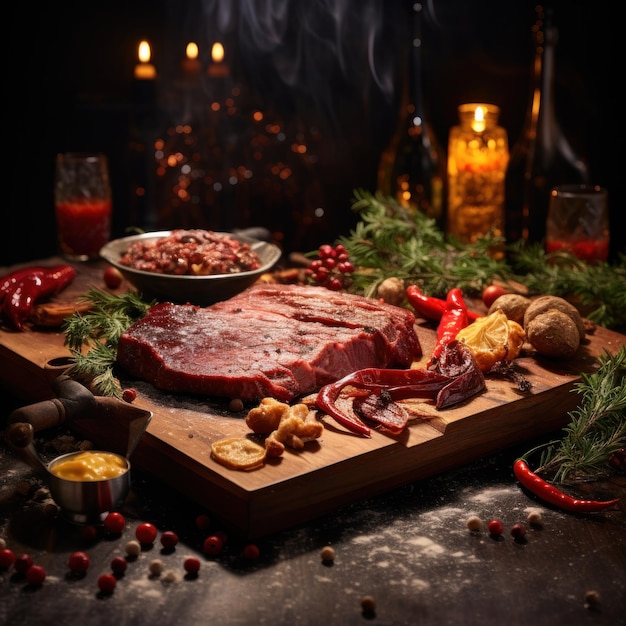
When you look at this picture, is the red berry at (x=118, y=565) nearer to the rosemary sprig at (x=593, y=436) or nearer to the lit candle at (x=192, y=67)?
the rosemary sprig at (x=593, y=436)

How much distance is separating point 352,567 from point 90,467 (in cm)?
79

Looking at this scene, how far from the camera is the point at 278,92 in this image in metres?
6.29

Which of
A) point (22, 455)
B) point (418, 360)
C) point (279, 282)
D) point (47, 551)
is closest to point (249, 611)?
point (47, 551)

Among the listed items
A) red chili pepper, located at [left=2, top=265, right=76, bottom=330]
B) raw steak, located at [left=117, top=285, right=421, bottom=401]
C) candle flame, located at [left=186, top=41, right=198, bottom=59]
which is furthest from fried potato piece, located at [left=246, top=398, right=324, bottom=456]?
candle flame, located at [left=186, top=41, right=198, bottom=59]

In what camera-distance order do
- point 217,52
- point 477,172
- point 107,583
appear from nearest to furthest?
point 107,583, point 477,172, point 217,52

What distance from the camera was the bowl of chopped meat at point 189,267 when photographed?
4062 millimetres

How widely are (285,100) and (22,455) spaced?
407 cm

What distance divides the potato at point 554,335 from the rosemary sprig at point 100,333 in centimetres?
154

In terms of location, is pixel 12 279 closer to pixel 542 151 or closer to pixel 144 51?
pixel 144 51

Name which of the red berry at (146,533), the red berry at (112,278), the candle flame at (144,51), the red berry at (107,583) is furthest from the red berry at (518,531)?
the candle flame at (144,51)

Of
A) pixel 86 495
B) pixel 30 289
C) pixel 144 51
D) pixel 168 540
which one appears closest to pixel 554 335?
pixel 168 540

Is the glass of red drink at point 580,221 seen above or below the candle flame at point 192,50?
below

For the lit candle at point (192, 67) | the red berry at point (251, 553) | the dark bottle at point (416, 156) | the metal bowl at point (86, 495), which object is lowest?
the red berry at point (251, 553)

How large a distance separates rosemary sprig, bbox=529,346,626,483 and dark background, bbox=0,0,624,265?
284cm
